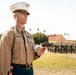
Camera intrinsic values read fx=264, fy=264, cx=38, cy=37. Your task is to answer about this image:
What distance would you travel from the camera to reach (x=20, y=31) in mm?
3836

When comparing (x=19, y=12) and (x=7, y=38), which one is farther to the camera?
(x=19, y=12)

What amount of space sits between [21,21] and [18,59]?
22.4 inches

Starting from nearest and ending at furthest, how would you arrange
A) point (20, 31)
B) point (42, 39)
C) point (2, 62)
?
point (2, 62)
point (20, 31)
point (42, 39)

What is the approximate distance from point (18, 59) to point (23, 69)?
0.17 metres

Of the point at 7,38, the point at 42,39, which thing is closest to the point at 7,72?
the point at 7,38

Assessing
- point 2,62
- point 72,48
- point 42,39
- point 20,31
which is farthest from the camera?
point 42,39

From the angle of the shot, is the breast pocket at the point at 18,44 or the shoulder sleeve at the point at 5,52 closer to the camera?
the shoulder sleeve at the point at 5,52

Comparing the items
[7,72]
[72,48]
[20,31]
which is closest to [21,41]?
[20,31]

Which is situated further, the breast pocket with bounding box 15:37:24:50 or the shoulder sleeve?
the breast pocket with bounding box 15:37:24:50

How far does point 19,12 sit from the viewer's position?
12.9ft

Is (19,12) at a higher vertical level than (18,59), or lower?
higher

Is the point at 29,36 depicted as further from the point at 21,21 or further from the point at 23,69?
the point at 23,69

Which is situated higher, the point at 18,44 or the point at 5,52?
the point at 18,44

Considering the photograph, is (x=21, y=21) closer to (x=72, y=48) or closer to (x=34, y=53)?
(x=34, y=53)
